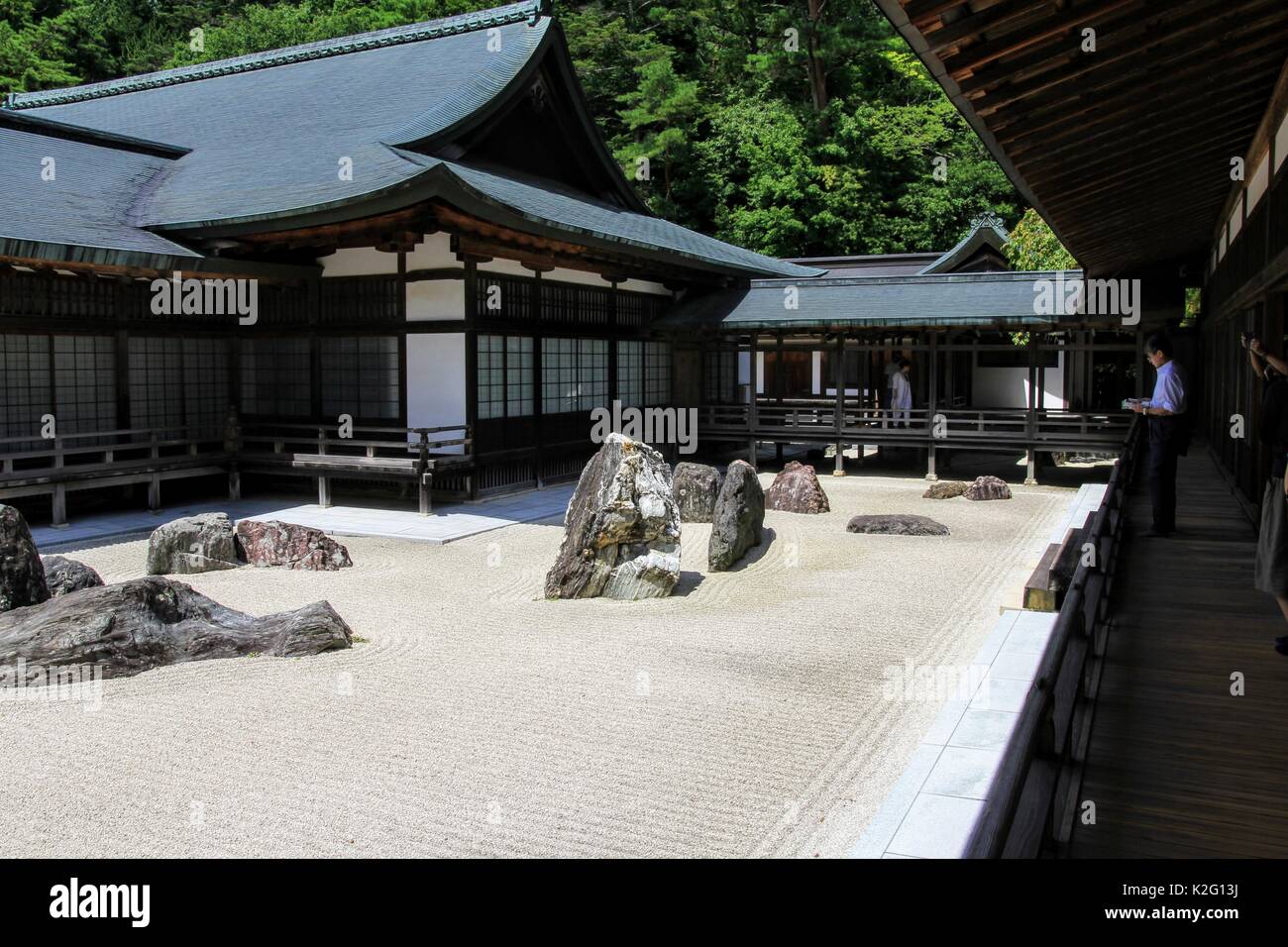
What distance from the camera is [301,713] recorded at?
21.7 feet

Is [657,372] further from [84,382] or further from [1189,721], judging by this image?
[1189,721]

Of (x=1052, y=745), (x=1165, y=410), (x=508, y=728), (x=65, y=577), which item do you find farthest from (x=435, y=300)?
(x=1052, y=745)

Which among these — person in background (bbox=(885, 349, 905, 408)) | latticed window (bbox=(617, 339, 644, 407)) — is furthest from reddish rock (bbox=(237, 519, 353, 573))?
person in background (bbox=(885, 349, 905, 408))

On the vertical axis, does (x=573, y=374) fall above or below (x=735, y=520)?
above

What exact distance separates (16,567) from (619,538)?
522 cm

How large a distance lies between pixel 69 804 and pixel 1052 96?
264 inches

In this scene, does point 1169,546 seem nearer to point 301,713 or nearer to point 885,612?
point 885,612

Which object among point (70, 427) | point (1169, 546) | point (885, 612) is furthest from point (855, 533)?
point (70, 427)

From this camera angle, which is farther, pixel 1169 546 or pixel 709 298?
pixel 709 298

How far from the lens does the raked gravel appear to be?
16.2 feet

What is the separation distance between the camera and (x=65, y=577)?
921 centimetres

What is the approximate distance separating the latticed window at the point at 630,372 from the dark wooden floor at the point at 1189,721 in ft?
43.6
